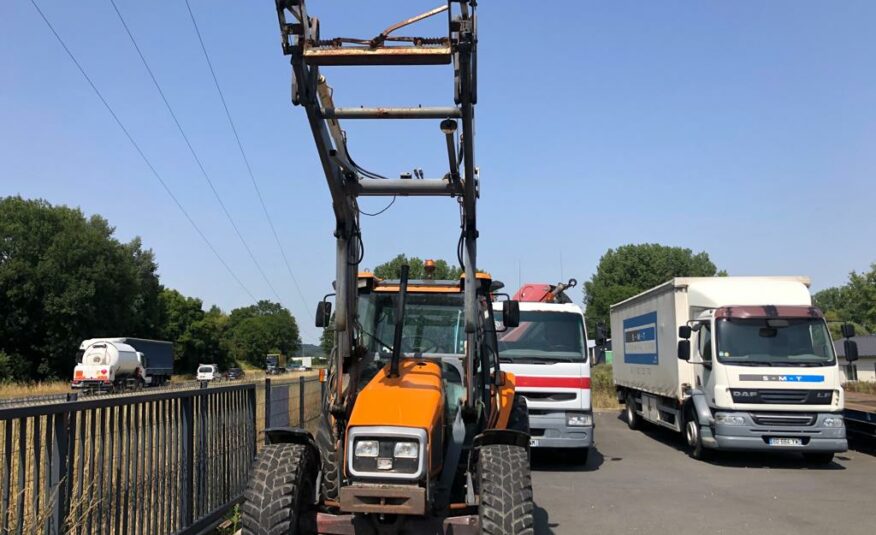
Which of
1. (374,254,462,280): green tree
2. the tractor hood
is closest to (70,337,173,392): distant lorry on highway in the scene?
(374,254,462,280): green tree

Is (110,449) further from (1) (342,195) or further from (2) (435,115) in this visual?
(2) (435,115)

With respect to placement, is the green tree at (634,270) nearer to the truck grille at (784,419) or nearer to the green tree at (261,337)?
the truck grille at (784,419)

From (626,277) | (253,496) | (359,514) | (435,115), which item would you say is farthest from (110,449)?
(626,277)

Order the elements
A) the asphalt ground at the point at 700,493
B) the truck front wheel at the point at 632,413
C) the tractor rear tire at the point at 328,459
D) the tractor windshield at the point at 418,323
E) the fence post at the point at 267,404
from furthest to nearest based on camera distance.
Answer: the truck front wheel at the point at 632,413, the fence post at the point at 267,404, the asphalt ground at the point at 700,493, the tractor windshield at the point at 418,323, the tractor rear tire at the point at 328,459

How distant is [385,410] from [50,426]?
2154mm

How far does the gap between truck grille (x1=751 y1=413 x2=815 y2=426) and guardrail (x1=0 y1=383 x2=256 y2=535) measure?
9061mm

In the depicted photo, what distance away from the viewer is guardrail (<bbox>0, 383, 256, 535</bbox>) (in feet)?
13.3

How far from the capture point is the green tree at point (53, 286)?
5459cm

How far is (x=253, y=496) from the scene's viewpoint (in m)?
5.12

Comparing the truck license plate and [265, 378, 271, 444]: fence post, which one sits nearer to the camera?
[265, 378, 271, 444]: fence post

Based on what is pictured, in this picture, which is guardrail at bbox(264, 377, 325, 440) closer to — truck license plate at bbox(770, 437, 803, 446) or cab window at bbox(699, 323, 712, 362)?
cab window at bbox(699, 323, 712, 362)

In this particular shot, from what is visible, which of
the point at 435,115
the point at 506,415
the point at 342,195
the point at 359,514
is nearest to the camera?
the point at 359,514

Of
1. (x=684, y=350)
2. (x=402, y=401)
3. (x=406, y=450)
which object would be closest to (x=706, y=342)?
(x=684, y=350)

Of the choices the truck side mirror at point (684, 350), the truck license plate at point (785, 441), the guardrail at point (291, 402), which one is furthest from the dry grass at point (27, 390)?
the truck license plate at point (785, 441)
